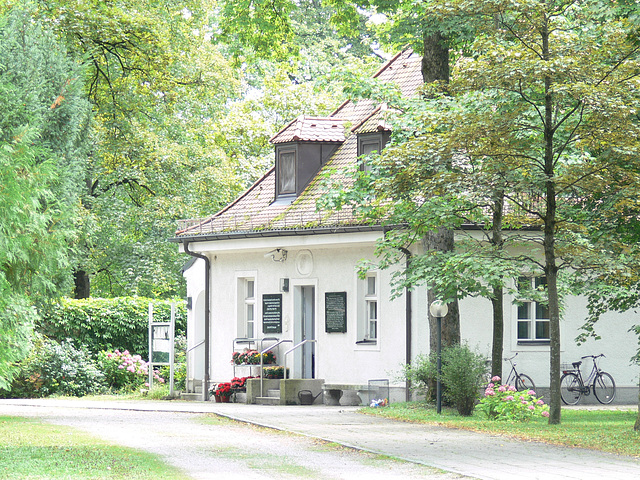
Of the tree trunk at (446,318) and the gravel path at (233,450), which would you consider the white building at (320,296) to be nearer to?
the tree trunk at (446,318)

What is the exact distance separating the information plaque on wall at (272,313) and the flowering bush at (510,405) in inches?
311

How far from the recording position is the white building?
21844 millimetres

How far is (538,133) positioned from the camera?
51.5 feet

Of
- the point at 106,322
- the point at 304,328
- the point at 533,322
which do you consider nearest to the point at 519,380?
the point at 533,322

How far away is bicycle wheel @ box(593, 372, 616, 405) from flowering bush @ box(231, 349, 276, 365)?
23.0 feet

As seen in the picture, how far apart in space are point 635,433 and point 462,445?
256cm

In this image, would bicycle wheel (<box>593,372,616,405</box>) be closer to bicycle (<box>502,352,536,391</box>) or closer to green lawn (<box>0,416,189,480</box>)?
bicycle (<box>502,352,536,391</box>)

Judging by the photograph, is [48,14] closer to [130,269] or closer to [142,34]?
[142,34]

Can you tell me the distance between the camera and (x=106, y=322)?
29.3 metres

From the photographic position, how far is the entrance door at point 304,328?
23828mm

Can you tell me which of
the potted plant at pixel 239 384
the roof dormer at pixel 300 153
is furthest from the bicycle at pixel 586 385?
the roof dormer at pixel 300 153

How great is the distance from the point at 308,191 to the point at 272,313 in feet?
9.55

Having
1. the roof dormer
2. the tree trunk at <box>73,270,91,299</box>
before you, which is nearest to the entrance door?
the roof dormer

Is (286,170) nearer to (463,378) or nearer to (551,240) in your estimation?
(463,378)
